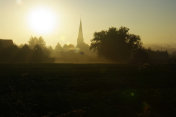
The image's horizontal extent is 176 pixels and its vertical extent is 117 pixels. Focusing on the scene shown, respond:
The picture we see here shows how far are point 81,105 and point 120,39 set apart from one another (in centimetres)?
7135

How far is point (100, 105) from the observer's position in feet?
57.8

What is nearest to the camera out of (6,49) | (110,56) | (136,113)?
(136,113)

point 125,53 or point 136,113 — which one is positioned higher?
point 125,53

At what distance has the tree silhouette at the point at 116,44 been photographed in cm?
8569

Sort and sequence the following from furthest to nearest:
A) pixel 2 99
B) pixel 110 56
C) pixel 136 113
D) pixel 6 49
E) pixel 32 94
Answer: pixel 110 56
pixel 6 49
pixel 32 94
pixel 2 99
pixel 136 113

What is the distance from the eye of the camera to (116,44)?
3383 inches

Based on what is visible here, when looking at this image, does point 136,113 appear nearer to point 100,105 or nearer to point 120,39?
point 100,105

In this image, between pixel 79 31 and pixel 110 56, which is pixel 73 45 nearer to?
pixel 79 31

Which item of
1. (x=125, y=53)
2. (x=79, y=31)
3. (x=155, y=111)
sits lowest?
(x=155, y=111)

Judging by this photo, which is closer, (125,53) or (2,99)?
(2,99)

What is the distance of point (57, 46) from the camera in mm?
163875

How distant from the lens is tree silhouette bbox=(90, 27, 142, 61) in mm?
85688

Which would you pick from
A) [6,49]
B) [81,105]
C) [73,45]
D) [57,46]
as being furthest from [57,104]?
[73,45]

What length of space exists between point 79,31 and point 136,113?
156 metres
